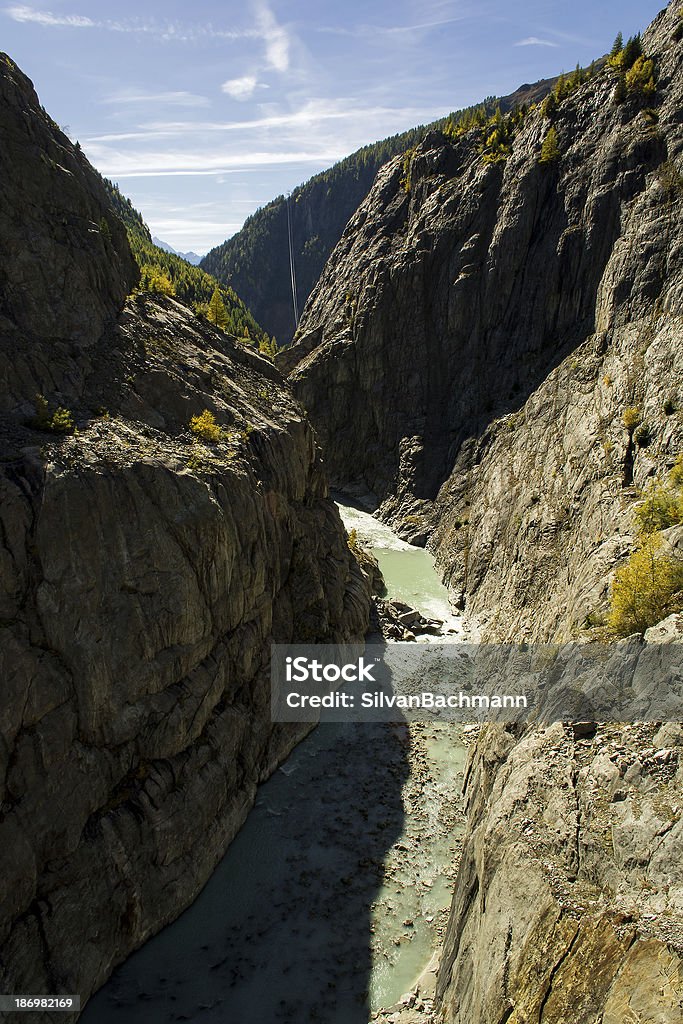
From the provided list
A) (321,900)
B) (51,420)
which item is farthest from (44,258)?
(321,900)

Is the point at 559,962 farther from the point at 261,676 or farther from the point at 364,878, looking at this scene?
the point at 261,676

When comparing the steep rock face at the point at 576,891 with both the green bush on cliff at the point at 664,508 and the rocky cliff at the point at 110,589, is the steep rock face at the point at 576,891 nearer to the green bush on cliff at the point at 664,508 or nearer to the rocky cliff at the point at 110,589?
the green bush on cliff at the point at 664,508

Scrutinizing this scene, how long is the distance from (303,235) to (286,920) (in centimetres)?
18591

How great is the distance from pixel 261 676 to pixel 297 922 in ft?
33.9

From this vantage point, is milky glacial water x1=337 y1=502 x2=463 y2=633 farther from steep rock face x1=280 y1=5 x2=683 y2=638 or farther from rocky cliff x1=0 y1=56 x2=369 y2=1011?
rocky cliff x1=0 y1=56 x2=369 y2=1011

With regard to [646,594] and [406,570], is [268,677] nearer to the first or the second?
[646,594]

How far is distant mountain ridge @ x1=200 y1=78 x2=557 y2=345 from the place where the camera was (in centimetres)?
17588

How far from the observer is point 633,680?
1762 cm

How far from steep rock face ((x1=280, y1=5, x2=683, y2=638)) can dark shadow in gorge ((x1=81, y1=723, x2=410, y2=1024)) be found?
453 inches

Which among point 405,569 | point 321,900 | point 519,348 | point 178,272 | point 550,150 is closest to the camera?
point 321,900

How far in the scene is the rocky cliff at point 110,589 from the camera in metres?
18.8

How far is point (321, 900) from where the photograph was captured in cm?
2277

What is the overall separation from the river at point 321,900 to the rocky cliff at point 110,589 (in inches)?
41.0

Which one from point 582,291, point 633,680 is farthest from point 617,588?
point 582,291
